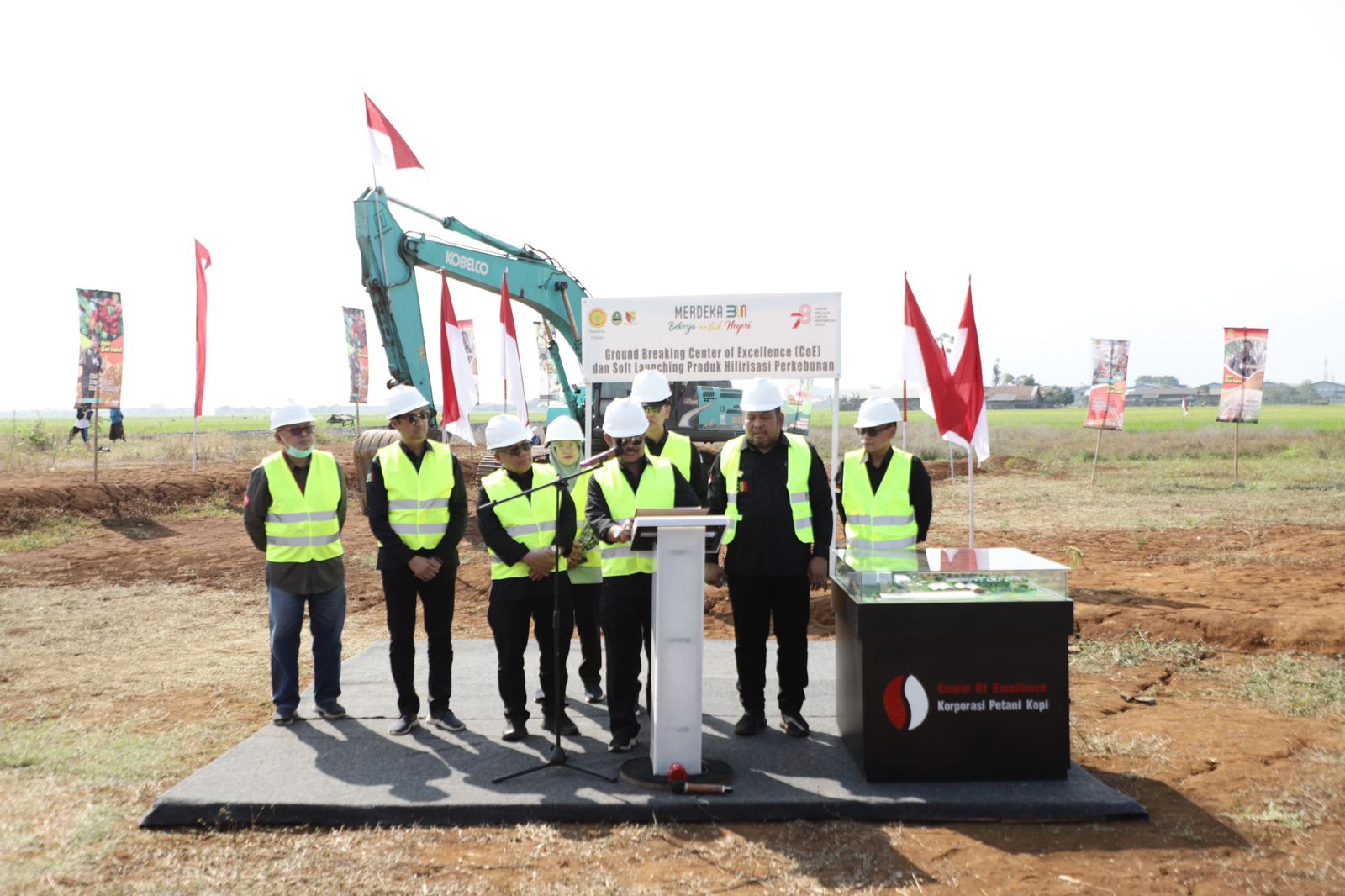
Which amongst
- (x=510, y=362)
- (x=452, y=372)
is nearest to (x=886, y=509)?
(x=510, y=362)

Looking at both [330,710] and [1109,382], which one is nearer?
[330,710]

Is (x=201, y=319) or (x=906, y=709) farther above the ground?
(x=201, y=319)

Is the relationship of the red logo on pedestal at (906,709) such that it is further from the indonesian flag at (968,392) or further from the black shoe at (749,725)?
the indonesian flag at (968,392)

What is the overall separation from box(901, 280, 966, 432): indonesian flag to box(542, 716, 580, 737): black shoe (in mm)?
4974

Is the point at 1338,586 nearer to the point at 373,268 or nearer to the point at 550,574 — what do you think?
the point at 550,574

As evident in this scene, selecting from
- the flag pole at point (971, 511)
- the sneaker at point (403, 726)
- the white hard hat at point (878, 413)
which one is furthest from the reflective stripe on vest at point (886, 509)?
the sneaker at point (403, 726)

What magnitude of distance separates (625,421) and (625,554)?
2.33 ft

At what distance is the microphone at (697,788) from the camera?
4.61 metres

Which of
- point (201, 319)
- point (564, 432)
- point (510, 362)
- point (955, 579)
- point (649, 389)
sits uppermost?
point (201, 319)

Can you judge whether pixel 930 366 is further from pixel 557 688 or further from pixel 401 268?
pixel 401 268

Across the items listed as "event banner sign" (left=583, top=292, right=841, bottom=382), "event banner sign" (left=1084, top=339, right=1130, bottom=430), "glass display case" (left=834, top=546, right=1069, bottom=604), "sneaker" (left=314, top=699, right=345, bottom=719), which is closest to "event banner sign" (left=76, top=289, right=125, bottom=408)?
"event banner sign" (left=583, top=292, right=841, bottom=382)

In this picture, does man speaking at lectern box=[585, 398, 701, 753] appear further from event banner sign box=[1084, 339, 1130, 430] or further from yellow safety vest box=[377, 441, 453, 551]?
event banner sign box=[1084, 339, 1130, 430]

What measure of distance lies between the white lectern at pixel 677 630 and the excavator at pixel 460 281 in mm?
9743

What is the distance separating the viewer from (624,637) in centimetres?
524
